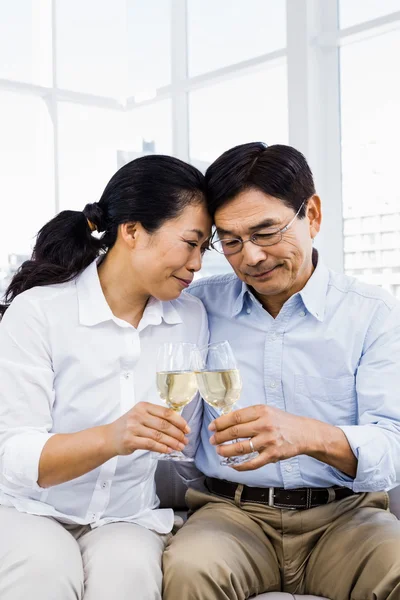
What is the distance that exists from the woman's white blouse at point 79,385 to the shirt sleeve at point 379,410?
453mm

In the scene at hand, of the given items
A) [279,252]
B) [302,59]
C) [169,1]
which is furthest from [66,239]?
[169,1]

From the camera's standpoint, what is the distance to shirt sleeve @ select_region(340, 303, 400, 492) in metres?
1.76

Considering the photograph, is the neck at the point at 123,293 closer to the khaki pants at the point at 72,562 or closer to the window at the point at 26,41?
the khaki pants at the point at 72,562

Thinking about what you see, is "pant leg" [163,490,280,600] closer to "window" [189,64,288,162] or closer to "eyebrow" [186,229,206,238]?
"eyebrow" [186,229,206,238]

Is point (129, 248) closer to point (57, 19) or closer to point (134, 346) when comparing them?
point (134, 346)

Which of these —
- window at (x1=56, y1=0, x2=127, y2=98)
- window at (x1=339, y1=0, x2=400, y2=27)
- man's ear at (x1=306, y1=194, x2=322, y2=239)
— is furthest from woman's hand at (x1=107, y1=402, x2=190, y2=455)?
window at (x1=56, y1=0, x2=127, y2=98)

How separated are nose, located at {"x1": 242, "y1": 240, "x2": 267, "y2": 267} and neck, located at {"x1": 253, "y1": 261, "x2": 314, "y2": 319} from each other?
6.3 inches

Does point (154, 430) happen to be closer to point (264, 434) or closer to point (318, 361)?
point (264, 434)

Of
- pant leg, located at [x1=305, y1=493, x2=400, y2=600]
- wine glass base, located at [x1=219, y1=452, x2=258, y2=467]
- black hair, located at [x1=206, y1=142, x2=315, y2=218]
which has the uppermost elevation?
black hair, located at [x1=206, y1=142, x2=315, y2=218]

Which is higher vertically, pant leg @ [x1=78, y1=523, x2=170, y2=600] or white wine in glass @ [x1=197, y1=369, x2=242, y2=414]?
white wine in glass @ [x1=197, y1=369, x2=242, y2=414]

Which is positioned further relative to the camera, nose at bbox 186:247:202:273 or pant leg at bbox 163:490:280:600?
nose at bbox 186:247:202:273

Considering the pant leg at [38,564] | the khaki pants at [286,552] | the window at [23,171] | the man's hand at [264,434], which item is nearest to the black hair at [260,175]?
the man's hand at [264,434]

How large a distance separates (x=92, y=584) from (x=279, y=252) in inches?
35.8

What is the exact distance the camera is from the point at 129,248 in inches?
80.6
